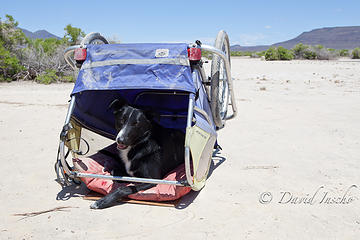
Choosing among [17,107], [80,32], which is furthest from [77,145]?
[80,32]

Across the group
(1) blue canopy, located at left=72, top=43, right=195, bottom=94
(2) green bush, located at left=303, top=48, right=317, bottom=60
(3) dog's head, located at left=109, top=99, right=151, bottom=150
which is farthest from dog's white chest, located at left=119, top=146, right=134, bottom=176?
(2) green bush, located at left=303, top=48, right=317, bottom=60

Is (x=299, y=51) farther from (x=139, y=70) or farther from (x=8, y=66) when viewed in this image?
(x=139, y=70)

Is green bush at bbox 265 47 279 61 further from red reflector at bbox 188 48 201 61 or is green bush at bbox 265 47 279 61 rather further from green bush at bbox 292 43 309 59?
red reflector at bbox 188 48 201 61

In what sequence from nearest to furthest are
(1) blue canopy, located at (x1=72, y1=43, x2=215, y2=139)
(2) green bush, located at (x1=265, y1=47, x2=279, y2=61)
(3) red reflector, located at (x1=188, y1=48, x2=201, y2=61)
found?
(1) blue canopy, located at (x1=72, y1=43, x2=215, y2=139), (3) red reflector, located at (x1=188, y1=48, x2=201, y2=61), (2) green bush, located at (x1=265, y1=47, x2=279, y2=61)

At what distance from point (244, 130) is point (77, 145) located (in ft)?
12.8

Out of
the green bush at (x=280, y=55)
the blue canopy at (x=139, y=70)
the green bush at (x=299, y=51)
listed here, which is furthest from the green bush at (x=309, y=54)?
the blue canopy at (x=139, y=70)

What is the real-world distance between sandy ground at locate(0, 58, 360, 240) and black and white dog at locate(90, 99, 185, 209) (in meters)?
0.44

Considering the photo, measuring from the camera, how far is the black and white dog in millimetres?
3908

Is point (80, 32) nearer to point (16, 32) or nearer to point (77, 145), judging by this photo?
point (16, 32)

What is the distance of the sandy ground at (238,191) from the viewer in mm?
3209

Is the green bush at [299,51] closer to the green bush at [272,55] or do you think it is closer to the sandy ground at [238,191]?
the green bush at [272,55]

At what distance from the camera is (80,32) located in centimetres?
1952

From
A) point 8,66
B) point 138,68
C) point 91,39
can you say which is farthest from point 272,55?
point 138,68

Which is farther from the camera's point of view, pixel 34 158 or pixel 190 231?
pixel 34 158
